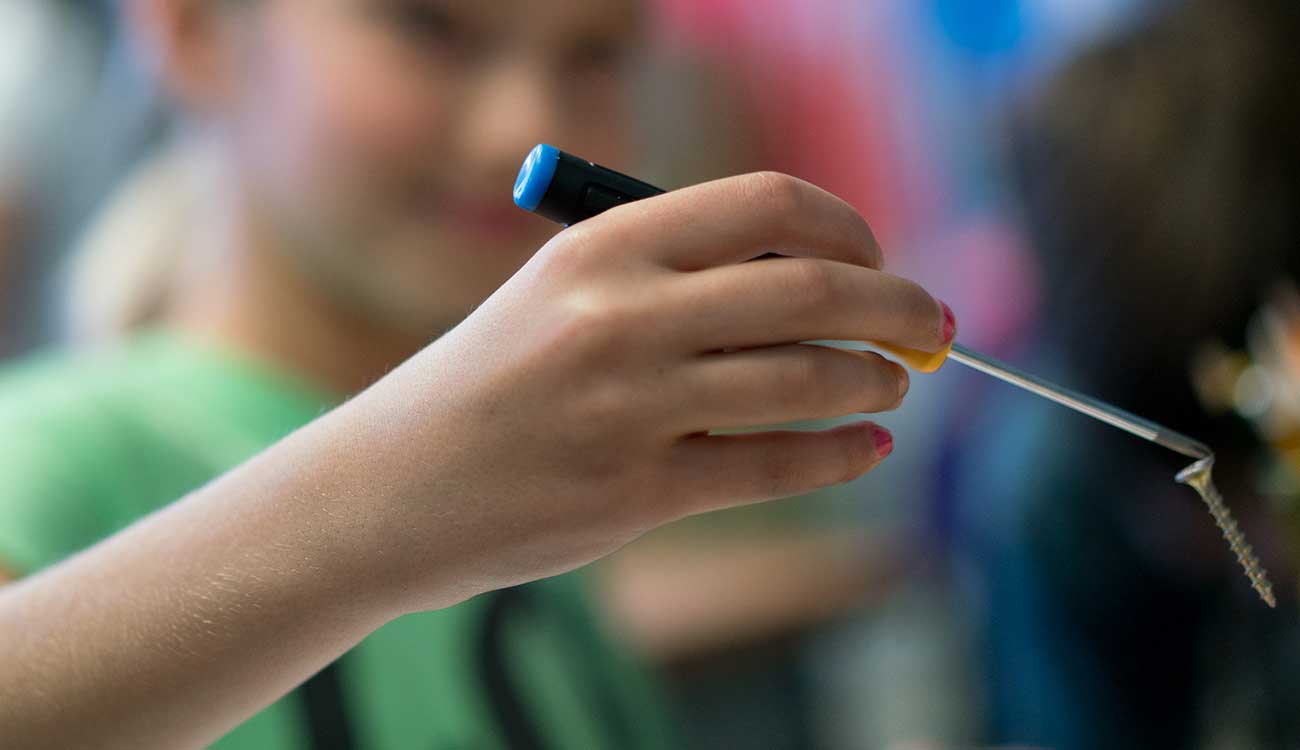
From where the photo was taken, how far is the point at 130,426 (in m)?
0.38

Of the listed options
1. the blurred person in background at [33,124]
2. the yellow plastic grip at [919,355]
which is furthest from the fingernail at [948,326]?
the blurred person in background at [33,124]

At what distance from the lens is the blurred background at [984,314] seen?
474 mm

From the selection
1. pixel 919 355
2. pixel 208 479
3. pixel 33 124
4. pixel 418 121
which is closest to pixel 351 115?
pixel 418 121

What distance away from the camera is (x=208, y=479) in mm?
379

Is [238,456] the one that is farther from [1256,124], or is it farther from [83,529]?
[1256,124]

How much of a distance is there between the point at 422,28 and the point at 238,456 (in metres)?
0.17

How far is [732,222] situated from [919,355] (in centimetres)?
5

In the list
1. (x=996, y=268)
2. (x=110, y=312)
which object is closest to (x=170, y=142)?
(x=110, y=312)

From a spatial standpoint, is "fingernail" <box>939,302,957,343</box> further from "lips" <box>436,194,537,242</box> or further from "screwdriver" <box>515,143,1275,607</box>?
"lips" <box>436,194,537,242</box>

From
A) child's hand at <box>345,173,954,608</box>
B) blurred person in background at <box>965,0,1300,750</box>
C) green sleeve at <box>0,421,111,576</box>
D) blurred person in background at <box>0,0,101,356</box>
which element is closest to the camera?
child's hand at <box>345,173,954,608</box>

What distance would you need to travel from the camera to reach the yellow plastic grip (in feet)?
0.70

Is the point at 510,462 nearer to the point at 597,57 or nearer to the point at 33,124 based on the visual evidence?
the point at 597,57

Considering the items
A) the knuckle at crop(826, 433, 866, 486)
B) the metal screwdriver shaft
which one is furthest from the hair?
the knuckle at crop(826, 433, 866, 486)

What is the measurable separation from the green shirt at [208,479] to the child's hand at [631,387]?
19 centimetres
